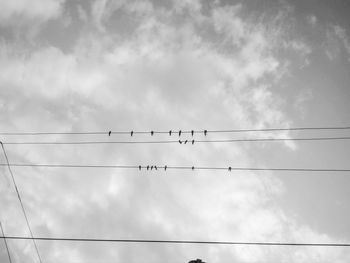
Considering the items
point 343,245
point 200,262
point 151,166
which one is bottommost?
point 343,245

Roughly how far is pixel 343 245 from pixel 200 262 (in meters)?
10.9

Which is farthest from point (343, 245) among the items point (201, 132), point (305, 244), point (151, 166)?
point (151, 166)

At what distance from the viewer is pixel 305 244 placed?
341 inches

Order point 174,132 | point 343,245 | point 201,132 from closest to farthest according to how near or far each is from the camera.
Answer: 1. point 343,245
2. point 201,132
3. point 174,132

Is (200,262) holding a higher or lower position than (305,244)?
higher

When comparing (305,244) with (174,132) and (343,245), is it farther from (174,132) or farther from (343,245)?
(174,132)

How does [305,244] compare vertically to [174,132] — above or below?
below

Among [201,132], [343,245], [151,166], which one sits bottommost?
[343,245]

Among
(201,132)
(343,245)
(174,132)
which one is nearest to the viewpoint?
(343,245)

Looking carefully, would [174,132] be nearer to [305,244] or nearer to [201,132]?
[201,132]

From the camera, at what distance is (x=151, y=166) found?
16.2 m

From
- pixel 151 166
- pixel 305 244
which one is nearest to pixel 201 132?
pixel 151 166

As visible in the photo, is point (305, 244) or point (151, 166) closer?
point (305, 244)

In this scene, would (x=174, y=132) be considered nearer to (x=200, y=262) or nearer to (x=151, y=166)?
(x=151, y=166)
